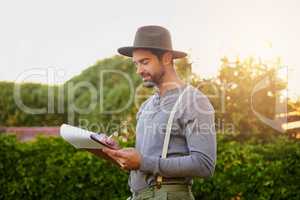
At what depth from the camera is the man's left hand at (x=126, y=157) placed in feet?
9.77

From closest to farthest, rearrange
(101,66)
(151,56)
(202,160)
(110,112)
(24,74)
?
1. (202,160)
2. (151,56)
3. (24,74)
4. (110,112)
5. (101,66)

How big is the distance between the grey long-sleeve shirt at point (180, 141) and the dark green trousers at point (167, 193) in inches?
1.2

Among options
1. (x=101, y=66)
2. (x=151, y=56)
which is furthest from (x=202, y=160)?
(x=101, y=66)

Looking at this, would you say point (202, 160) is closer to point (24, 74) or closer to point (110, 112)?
point (24, 74)

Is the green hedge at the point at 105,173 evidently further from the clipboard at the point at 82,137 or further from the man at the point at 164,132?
the clipboard at the point at 82,137

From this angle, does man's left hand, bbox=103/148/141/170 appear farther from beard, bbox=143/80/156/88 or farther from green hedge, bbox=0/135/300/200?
green hedge, bbox=0/135/300/200

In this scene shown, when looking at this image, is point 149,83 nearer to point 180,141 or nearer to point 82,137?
point 180,141

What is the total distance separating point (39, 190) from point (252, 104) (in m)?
4.11

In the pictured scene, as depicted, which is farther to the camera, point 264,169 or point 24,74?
point 24,74

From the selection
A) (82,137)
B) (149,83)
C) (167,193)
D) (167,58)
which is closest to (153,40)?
(167,58)

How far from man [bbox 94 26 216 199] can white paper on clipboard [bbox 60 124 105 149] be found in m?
0.07

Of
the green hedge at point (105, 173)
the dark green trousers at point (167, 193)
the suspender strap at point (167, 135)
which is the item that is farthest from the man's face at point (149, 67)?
the green hedge at point (105, 173)

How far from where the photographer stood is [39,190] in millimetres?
7422

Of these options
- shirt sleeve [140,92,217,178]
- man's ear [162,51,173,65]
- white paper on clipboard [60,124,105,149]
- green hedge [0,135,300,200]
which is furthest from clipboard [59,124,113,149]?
green hedge [0,135,300,200]
